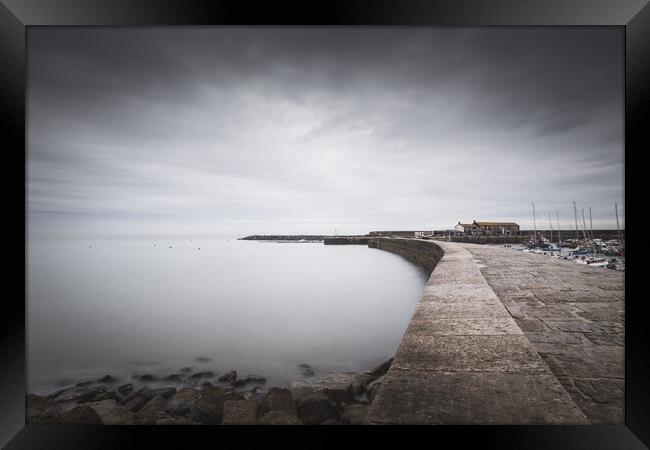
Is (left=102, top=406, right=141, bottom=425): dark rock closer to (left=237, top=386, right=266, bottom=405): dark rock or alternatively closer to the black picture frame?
(left=237, top=386, right=266, bottom=405): dark rock

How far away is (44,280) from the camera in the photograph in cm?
1605

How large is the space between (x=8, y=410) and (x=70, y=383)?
13.5 feet

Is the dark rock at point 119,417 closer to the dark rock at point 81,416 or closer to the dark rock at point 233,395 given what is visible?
the dark rock at point 81,416

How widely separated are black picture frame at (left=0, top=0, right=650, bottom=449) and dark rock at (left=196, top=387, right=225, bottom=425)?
1.75 m

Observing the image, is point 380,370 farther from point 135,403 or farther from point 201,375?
point 135,403

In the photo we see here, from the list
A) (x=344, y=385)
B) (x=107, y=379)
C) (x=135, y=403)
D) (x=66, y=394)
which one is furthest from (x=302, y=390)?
(x=66, y=394)

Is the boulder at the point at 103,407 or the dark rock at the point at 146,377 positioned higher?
the boulder at the point at 103,407

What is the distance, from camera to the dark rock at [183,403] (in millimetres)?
3340

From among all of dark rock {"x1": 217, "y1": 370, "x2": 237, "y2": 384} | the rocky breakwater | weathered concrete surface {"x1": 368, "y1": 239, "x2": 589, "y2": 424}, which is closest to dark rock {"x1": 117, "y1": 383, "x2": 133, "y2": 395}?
the rocky breakwater

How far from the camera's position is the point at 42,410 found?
11.7ft

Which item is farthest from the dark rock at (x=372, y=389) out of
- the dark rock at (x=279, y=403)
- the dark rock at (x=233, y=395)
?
the dark rock at (x=233, y=395)

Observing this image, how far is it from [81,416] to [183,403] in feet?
3.06

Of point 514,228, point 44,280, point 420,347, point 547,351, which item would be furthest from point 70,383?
point 514,228

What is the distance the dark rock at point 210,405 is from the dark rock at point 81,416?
3.06 ft
